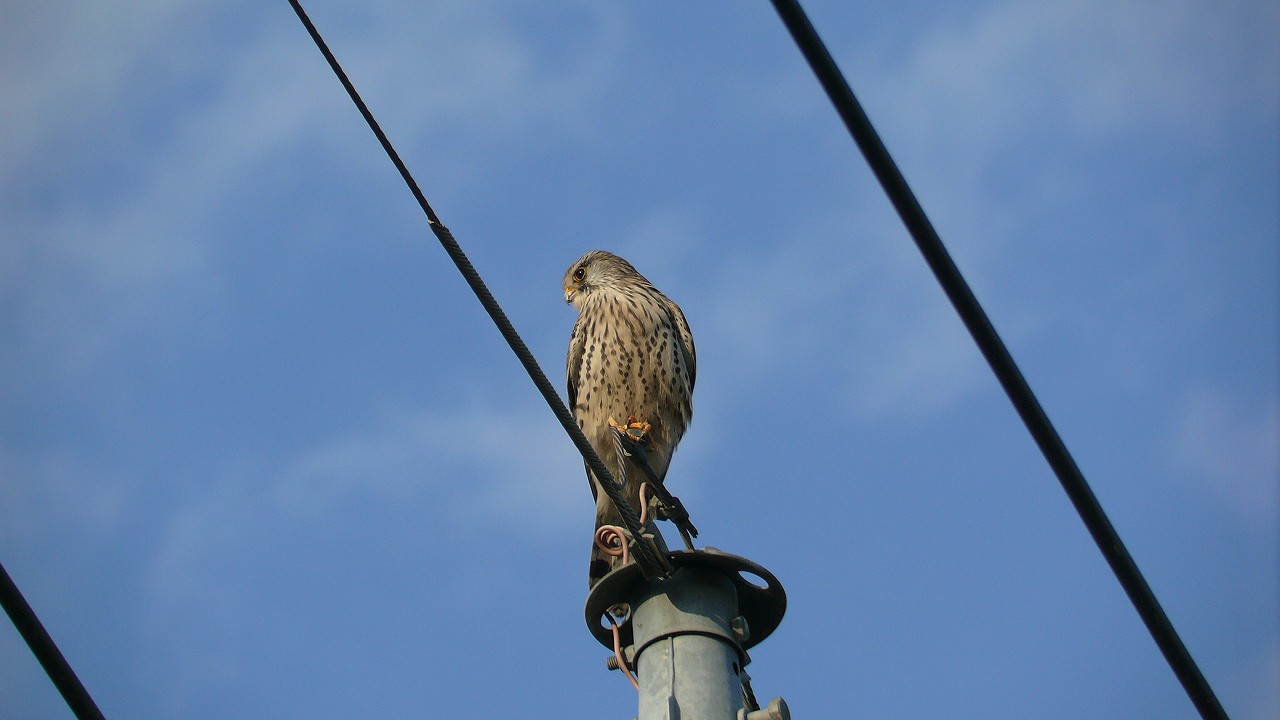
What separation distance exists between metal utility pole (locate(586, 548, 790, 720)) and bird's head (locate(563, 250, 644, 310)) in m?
4.94

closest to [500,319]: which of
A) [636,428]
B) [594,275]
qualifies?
[636,428]

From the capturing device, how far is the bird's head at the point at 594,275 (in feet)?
27.3

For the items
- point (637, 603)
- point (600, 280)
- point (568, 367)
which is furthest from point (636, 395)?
point (637, 603)

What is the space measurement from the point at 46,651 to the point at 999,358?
2086 millimetres

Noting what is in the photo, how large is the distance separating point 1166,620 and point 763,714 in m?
0.92

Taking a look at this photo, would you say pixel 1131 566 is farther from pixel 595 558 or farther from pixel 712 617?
pixel 595 558

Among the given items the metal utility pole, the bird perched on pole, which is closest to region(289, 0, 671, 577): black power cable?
the metal utility pole

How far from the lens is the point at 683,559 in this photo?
10.3ft

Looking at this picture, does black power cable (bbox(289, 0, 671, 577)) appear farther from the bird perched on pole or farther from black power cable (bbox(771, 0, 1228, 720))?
the bird perched on pole

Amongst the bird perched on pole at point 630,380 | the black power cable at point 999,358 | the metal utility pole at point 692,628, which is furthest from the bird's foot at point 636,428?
the black power cable at point 999,358

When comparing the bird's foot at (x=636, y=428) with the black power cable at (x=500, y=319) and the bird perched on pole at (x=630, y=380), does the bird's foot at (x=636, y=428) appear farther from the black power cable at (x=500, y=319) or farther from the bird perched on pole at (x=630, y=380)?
the black power cable at (x=500, y=319)

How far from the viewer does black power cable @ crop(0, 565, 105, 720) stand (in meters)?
2.56

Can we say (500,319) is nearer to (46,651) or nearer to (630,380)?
(46,651)

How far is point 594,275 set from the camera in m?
8.58
